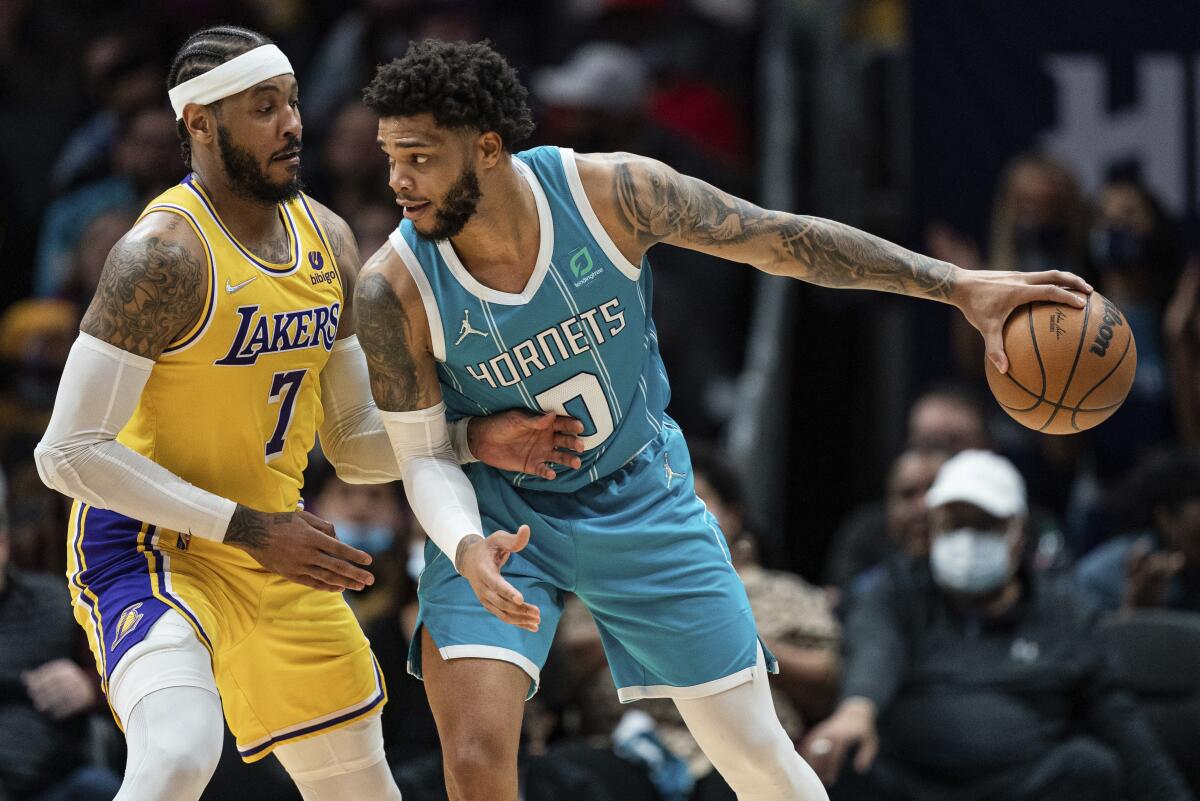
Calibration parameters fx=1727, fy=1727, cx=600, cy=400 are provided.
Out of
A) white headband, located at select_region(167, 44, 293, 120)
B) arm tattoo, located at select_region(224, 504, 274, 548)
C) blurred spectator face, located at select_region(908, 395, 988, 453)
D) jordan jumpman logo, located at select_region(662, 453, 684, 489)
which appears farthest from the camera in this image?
blurred spectator face, located at select_region(908, 395, 988, 453)

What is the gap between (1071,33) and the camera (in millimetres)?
7961

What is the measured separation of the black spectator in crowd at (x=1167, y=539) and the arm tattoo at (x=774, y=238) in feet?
11.1

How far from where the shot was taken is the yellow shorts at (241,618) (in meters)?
4.33

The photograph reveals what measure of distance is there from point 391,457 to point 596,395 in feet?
2.20

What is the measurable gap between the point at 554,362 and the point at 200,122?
43.1 inches

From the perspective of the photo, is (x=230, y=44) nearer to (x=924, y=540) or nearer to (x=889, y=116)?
(x=924, y=540)

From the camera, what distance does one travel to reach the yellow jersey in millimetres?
4324

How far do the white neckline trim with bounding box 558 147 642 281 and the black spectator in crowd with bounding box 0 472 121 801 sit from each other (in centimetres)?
295

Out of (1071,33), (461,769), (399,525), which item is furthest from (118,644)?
(1071,33)

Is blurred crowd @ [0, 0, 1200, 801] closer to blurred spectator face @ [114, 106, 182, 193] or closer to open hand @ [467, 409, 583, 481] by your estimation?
blurred spectator face @ [114, 106, 182, 193]

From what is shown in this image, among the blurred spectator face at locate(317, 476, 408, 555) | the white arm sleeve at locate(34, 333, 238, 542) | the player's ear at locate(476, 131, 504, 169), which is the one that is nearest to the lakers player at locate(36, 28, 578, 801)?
the white arm sleeve at locate(34, 333, 238, 542)

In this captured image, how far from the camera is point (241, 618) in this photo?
4445 millimetres

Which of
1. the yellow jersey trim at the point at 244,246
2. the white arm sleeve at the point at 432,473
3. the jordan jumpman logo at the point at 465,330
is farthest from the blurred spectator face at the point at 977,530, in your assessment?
the yellow jersey trim at the point at 244,246

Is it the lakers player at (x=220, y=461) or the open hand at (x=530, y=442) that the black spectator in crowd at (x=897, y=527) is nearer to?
the open hand at (x=530, y=442)
